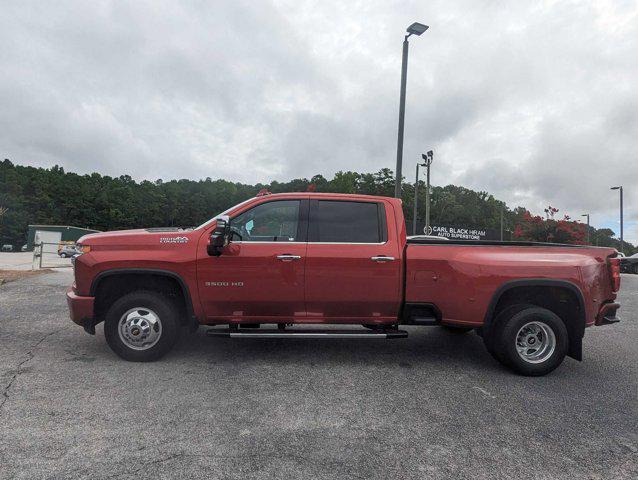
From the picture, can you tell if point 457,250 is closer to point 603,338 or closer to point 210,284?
point 210,284

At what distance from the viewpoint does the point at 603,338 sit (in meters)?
6.68

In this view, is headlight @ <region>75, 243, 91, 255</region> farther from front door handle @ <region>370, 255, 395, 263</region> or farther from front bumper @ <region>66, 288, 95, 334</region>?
front door handle @ <region>370, 255, 395, 263</region>

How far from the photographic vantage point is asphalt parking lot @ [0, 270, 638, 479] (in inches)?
109

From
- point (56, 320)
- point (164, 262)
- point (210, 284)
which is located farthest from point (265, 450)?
point (56, 320)

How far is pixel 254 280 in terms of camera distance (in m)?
4.68

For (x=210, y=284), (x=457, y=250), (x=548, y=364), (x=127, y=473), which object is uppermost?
(x=457, y=250)

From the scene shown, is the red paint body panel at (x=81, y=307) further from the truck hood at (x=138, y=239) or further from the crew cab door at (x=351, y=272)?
the crew cab door at (x=351, y=272)

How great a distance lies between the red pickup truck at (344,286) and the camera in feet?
15.2

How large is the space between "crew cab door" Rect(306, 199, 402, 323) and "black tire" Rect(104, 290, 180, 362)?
5.00 feet

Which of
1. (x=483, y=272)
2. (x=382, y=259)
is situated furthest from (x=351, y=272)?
(x=483, y=272)

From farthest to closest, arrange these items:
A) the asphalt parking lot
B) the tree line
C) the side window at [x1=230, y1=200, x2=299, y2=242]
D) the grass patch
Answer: the tree line < the grass patch < the side window at [x1=230, y1=200, x2=299, y2=242] < the asphalt parking lot

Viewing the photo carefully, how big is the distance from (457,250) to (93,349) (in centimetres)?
445

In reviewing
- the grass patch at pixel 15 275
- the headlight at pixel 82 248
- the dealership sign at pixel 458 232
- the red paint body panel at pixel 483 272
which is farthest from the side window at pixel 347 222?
the dealership sign at pixel 458 232

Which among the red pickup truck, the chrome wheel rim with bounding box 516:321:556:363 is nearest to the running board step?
the red pickup truck
